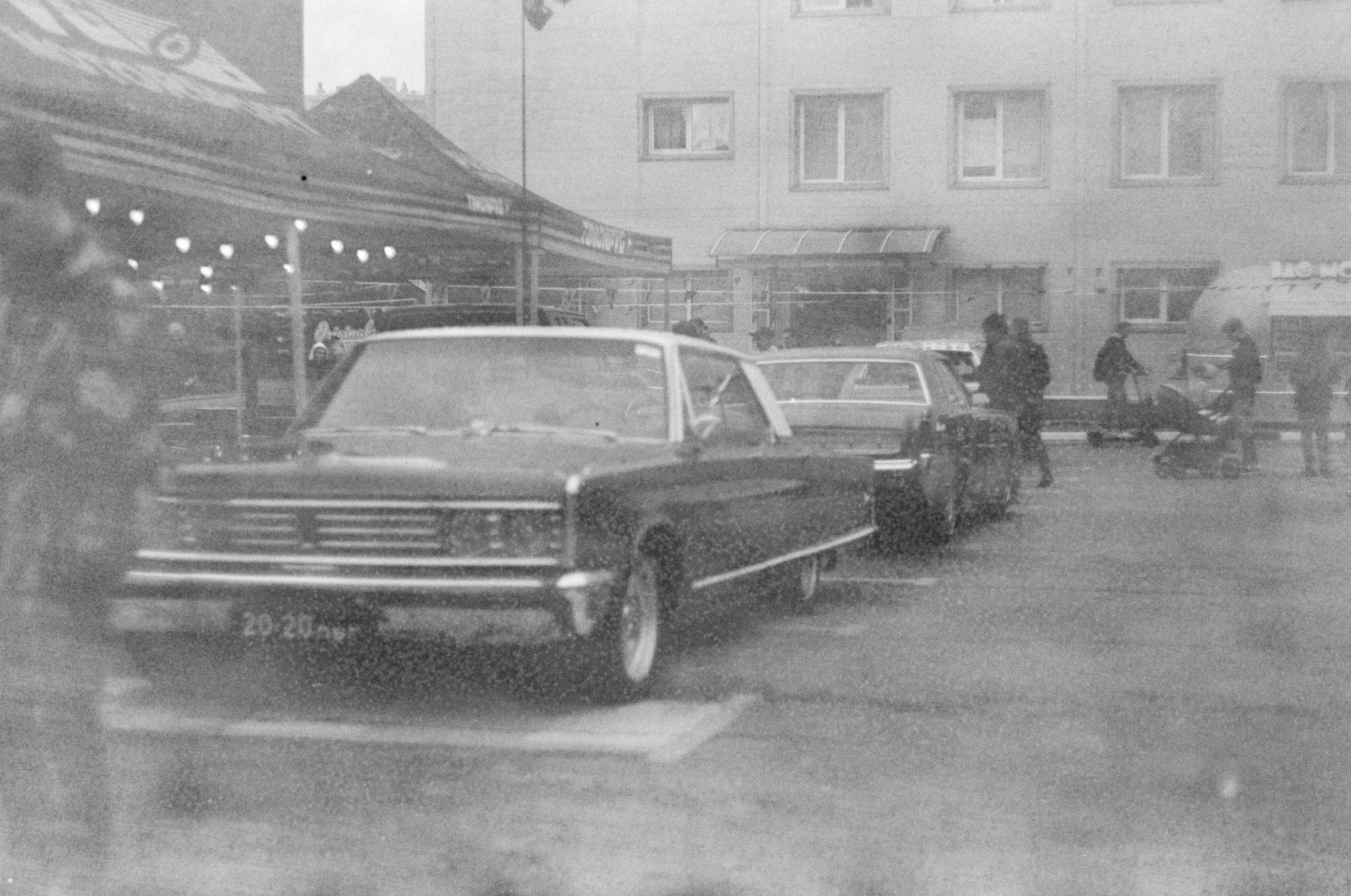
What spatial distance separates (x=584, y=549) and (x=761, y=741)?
2.39 feet

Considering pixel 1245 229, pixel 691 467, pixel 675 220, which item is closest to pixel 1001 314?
pixel 675 220

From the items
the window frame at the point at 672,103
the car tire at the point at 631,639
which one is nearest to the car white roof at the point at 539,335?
the car tire at the point at 631,639

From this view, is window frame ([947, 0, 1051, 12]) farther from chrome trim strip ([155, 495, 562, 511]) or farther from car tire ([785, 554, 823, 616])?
chrome trim strip ([155, 495, 562, 511])

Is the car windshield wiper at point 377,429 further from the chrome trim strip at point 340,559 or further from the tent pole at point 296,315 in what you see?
the tent pole at point 296,315

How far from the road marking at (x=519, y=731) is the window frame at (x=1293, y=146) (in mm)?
3819

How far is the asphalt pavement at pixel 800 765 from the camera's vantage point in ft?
12.8

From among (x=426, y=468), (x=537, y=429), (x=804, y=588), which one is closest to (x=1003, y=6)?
(x=804, y=588)

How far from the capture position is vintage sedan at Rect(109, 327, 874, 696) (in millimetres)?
5438

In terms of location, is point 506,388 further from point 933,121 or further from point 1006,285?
point 1006,285

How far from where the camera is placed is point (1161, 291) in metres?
13.4

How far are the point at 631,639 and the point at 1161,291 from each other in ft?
27.6

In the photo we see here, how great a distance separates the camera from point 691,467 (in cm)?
632

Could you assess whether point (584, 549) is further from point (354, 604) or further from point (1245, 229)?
point (1245, 229)

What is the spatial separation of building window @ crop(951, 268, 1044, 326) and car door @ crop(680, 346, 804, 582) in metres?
5.85
